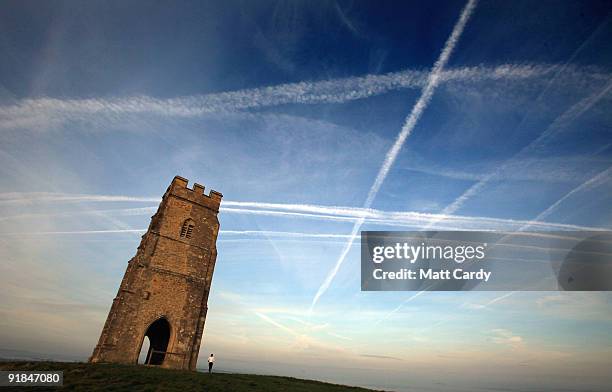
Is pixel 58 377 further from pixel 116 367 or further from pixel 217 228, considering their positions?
pixel 217 228

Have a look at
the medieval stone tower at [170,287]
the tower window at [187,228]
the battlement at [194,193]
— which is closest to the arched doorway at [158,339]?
the medieval stone tower at [170,287]

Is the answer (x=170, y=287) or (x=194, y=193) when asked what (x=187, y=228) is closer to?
(x=194, y=193)

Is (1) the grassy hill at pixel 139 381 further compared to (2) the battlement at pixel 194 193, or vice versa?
(2) the battlement at pixel 194 193

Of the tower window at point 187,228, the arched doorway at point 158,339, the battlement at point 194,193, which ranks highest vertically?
the battlement at point 194,193

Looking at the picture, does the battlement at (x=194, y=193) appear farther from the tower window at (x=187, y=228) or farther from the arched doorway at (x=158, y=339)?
the arched doorway at (x=158, y=339)

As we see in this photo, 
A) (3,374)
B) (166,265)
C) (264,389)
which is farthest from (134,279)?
(264,389)

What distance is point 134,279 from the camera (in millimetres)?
21297

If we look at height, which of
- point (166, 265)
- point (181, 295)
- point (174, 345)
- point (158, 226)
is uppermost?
point (158, 226)

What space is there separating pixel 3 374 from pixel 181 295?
32.5 ft

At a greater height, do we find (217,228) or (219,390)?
(217,228)

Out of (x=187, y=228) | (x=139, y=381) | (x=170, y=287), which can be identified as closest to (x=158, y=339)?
(x=170, y=287)

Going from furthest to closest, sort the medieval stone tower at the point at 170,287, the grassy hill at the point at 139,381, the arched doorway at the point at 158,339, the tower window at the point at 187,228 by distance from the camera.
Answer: the tower window at the point at 187,228
the arched doorway at the point at 158,339
the medieval stone tower at the point at 170,287
the grassy hill at the point at 139,381

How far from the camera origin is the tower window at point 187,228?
2422cm

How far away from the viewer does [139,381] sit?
47.6ft
